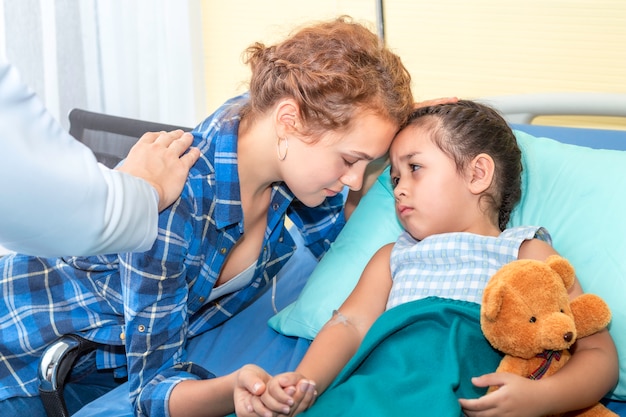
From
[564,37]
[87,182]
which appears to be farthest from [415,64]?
[87,182]

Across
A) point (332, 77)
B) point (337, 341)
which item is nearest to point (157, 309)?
point (337, 341)

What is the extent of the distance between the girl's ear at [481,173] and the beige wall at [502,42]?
42.8 inches

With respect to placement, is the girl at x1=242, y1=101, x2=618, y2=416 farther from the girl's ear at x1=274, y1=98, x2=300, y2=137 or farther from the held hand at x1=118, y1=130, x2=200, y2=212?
the held hand at x1=118, y1=130, x2=200, y2=212

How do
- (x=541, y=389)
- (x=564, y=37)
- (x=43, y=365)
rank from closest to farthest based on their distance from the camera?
(x=541, y=389)
(x=43, y=365)
(x=564, y=37)

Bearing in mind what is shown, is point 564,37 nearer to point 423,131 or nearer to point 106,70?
point 423,131

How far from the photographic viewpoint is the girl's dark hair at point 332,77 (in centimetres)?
168

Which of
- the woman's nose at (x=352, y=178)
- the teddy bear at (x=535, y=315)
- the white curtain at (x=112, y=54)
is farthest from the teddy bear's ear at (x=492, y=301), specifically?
the white curtain at (x=112, y=54)

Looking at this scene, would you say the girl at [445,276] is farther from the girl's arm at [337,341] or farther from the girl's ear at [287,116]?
the girl's ear at [287,116]

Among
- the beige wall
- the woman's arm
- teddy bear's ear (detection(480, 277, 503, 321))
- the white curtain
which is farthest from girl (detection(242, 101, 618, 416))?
the white curtain

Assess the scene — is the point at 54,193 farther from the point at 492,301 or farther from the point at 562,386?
the point at 562,386

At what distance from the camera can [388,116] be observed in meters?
1.75

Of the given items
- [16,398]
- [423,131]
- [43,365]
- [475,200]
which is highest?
[423,131]

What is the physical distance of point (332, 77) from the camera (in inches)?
65.7

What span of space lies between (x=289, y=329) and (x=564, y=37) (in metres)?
1.46
